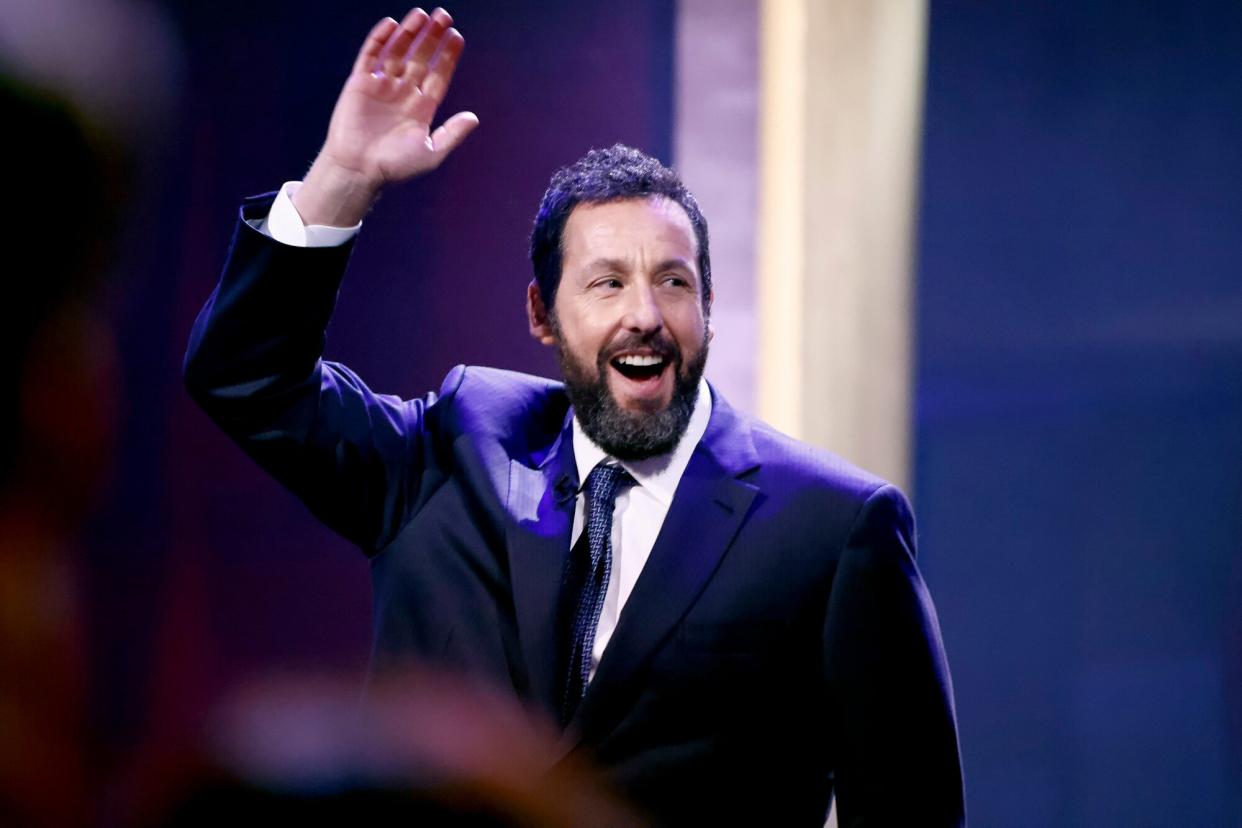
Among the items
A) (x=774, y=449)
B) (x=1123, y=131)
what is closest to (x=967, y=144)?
(x=1123, y=131)

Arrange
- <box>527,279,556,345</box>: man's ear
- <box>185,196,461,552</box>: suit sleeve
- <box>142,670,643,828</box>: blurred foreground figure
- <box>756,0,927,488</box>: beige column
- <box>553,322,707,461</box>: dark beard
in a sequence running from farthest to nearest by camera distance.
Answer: <box>756,0,927,488</box>: beige column
<box>527,279,556,345</box>: man's ear
<box>553,322,707,461</box>: dark beard
<box>185,196,461,552</box>: suit sleeve
<box>142,670,643,828</box>: blurred foreground figure

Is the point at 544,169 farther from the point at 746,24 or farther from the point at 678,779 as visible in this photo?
the point at 678,779

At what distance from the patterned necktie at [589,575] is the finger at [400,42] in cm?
45

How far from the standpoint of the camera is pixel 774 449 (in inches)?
54.4

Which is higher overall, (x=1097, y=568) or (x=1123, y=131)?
(x=1123, y=131)

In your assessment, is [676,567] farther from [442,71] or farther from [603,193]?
[442,71]

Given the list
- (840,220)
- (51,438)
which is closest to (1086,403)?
(840,220)

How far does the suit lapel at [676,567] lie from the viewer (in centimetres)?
125

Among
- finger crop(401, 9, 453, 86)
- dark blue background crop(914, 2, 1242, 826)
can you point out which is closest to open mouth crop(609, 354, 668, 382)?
finger crop(401, 9, 453, 86)

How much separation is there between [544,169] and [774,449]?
780 millimetres

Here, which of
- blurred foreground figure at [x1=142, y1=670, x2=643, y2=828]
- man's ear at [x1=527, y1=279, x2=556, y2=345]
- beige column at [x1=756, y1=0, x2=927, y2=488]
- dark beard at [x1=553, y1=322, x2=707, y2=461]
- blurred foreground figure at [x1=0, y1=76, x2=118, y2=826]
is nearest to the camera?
blurred foreground figure at [x1=142, y1=670, x2=643, y2=828]

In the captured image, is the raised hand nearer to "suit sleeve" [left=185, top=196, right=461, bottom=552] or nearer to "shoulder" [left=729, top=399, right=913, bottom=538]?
"suit sleeve" [left=185, top=196, right=461, bottom=552]

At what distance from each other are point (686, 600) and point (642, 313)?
29 centimetres

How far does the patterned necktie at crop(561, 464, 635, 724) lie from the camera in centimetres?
129
